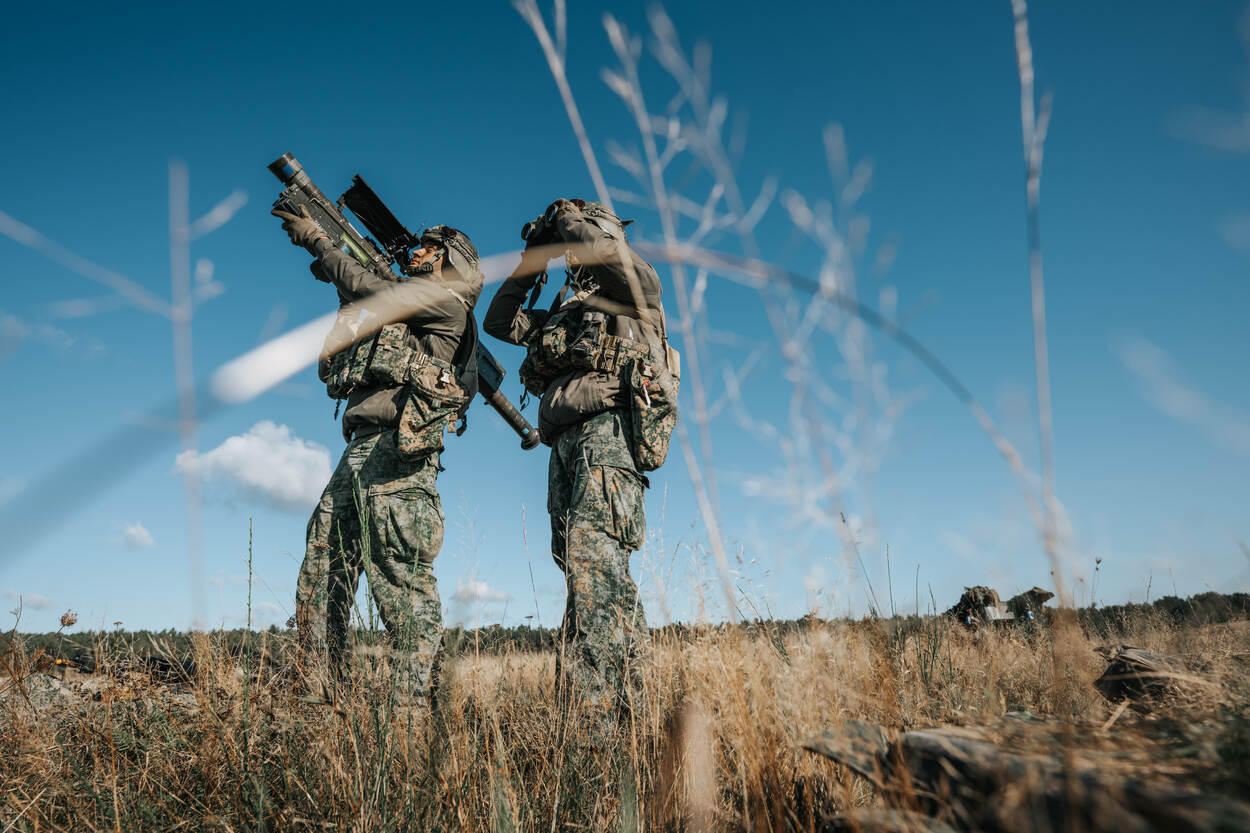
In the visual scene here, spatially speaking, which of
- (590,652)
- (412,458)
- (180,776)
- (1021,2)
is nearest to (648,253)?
(1021,2)

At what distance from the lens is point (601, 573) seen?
2.31 metres

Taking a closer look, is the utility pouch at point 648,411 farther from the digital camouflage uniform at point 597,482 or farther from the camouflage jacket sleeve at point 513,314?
the camouflage jacket sleeve at point 513,314

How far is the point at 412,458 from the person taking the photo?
3.07 metres

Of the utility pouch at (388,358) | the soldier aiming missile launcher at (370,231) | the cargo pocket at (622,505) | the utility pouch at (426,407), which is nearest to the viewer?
the cargo pocket at (622,505)

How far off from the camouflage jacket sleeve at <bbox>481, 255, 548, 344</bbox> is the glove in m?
1.33

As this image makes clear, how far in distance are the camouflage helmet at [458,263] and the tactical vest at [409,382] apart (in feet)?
1.49

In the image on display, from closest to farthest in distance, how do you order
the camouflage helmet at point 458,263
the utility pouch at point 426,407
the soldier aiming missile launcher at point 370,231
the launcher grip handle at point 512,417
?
the utility pouch at point 426,407 → the camouflage helmet at point 458,263 → the soldier aiming missile launcher at point 370,231 → the launcher grip handle at point 512,417

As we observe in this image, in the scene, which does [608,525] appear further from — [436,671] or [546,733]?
[436,671]

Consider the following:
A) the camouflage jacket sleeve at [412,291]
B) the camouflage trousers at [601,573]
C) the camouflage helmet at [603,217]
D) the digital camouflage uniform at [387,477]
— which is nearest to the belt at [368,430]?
the digital camouflage uniform at [387,477]

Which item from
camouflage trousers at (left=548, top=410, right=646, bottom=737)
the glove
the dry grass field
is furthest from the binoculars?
the dry grass field

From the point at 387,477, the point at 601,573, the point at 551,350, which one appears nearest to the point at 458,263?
the point at 551,350

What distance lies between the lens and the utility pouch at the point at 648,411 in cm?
257

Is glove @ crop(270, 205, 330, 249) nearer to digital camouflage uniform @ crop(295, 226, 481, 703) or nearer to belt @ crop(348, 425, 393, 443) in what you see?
digital camouflage uniform @ crop(295, 226, 481, 703)

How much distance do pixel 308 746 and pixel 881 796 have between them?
4.88 ft
